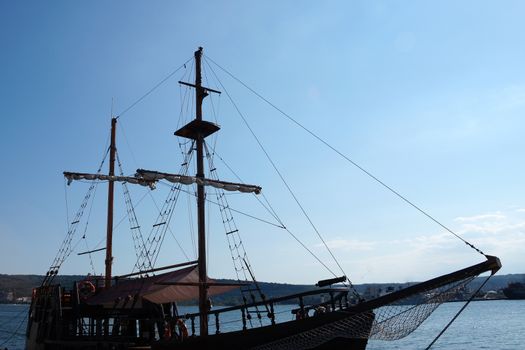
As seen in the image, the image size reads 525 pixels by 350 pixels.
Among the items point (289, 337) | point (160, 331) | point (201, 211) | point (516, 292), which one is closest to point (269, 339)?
point (289, 337)

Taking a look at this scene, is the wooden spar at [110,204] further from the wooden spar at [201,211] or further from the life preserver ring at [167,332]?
the wooden spar at [201,211]

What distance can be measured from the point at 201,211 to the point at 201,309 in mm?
3654

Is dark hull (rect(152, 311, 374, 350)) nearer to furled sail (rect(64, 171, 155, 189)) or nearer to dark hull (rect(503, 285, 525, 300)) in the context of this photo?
furled sail (rect(64, 171, 155, 189))

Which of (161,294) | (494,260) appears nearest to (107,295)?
(161,294)

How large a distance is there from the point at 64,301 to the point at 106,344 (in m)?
3.56

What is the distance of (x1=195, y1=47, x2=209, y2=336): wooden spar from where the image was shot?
60.3 feet

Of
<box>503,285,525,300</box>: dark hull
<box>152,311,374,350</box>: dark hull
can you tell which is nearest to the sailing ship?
<box>152,311,374,350</box>: dark hull

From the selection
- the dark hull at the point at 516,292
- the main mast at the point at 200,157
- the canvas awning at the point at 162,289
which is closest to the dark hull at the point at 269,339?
the main mast at the point at 200,157

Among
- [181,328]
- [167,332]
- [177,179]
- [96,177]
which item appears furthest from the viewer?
[96,177]

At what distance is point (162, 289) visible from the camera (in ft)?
61.9

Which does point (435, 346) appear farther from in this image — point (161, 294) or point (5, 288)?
point (5, 288)

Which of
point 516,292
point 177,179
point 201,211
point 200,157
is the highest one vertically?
point 200,157

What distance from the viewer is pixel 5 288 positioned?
190m

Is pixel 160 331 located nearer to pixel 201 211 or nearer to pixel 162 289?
pixel 162 289
